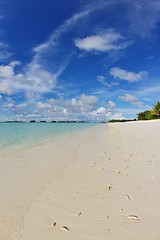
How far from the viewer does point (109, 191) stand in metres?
6.52

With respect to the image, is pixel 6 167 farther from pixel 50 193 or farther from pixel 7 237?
pixel 7 237

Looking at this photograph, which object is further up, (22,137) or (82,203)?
(22,137)

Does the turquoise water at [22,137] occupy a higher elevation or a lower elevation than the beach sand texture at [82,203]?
higher

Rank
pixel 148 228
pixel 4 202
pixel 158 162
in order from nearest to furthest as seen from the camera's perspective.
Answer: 1. pixel 148 228
2. pixel 4 202
3. pixel 158 162

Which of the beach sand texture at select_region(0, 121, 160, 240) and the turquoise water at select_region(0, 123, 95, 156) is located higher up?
the turquoise water at select_region(0, 123, 95, 156)

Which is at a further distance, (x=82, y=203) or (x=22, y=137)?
(x=22, y=137)

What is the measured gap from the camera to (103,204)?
5582 millimetres

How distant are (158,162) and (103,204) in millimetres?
4943

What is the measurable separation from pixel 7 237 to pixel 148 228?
2.45 metres

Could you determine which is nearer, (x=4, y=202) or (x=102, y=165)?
(x=4, y=202)

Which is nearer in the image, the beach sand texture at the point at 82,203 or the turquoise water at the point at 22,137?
the beach sand texture at the point at 82,203

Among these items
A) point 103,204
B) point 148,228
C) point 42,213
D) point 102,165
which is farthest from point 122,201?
point 102,165

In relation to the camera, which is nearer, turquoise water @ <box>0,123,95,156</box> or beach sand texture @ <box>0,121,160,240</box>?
beach sand texture @ <box>0,121,160,240</box>

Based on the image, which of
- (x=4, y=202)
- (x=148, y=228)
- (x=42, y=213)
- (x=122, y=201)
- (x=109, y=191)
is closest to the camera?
(x=148, y=228)
